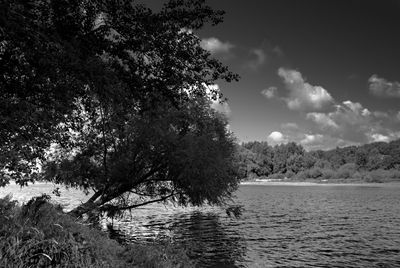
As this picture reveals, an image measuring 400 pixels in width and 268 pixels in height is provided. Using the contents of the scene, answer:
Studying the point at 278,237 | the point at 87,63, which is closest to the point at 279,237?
the point at 278,237

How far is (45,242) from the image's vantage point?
29.4 feet

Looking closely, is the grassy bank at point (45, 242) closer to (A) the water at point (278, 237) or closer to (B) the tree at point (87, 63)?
(B) the tree at point (87, 63)

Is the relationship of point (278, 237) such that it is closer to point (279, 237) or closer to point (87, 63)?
point (279, 237)

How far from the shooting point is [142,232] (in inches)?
1437

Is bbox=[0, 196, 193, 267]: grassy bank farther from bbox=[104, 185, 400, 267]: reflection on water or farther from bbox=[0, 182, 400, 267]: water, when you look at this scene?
bbox=[0, 182, 400, 267]: water

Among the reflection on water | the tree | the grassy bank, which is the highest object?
the tree

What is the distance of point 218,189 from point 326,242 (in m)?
10.9

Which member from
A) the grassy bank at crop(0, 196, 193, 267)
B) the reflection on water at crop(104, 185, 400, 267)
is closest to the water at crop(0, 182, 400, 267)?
the reflection on water at crop(104, 185, 400, 267)

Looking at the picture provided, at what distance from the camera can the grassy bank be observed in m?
8.34

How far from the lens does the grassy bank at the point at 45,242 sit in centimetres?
834

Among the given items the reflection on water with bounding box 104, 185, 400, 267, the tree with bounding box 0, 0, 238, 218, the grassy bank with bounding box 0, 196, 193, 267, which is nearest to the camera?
the grassy bank with bounding box 0, 196, 193, 267

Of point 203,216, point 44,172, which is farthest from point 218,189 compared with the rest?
point 203,216

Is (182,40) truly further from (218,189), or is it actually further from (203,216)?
(203,216)

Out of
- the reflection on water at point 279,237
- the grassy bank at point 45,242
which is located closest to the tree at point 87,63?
the grassy bank at point 45,242
